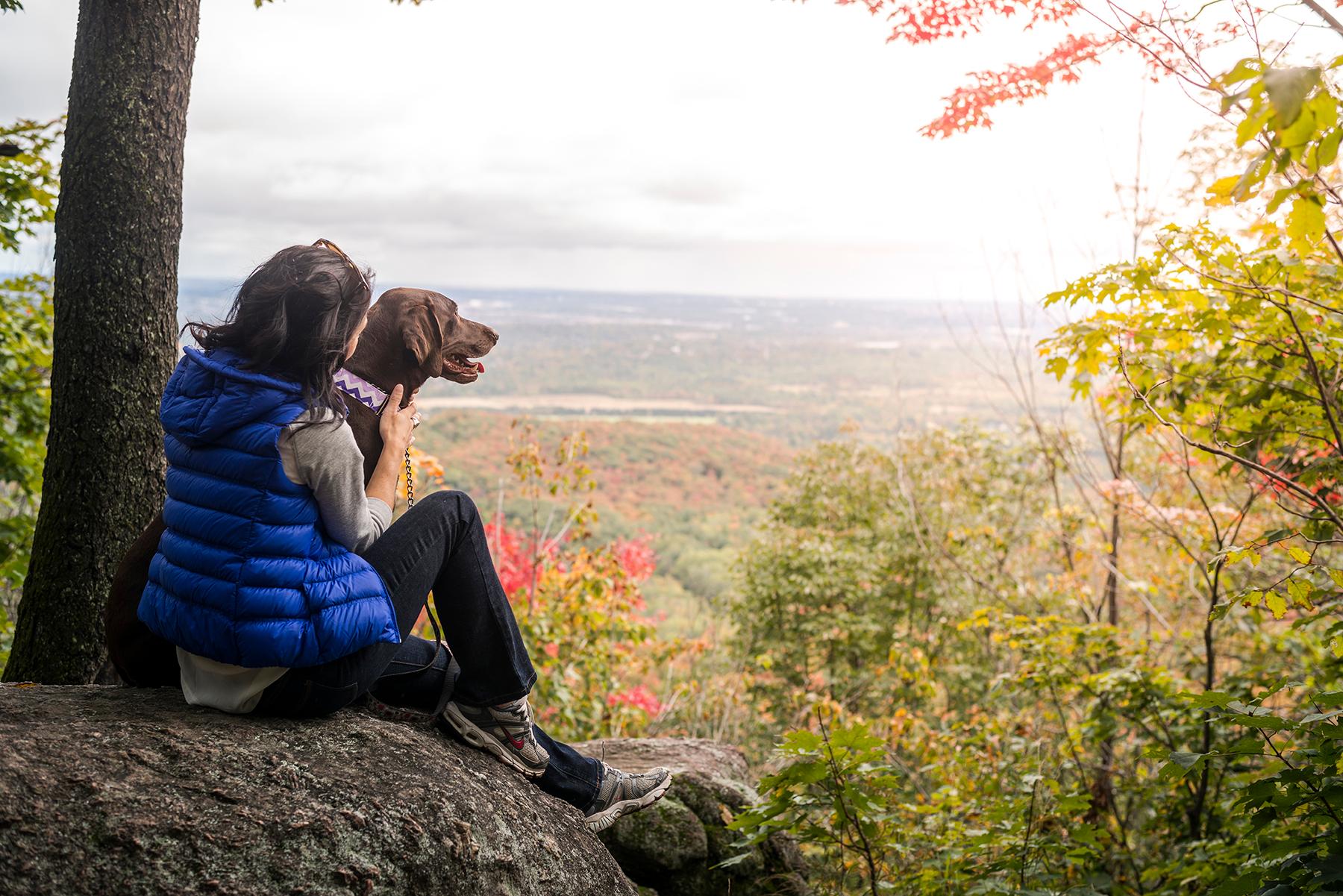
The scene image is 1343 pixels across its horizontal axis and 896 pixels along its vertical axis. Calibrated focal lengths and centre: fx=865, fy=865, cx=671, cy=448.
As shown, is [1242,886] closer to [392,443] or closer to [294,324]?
[392,443]

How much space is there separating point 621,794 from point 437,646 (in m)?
0.80

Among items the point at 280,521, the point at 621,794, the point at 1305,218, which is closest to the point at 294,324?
the point at 280,521

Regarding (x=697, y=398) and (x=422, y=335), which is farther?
(x=697, y=398)

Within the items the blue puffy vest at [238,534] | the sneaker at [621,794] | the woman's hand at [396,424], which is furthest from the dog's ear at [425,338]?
the sneaker at [621,794]

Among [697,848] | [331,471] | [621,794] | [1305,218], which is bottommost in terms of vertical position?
[697,848]

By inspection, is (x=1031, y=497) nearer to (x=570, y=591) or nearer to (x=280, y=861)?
(x=570, y=591)

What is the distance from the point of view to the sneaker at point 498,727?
7.99ft

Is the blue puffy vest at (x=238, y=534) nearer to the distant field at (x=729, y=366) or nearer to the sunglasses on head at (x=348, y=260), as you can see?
the sunglasses on head at (x=348, y=260)

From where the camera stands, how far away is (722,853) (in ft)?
10.5

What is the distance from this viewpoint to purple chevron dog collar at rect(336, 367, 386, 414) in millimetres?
2307

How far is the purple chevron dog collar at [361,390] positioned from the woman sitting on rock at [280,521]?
0.78 ft

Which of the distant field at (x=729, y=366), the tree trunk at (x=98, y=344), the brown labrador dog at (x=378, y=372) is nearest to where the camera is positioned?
the brown labrador dog at (x=378, y=372)

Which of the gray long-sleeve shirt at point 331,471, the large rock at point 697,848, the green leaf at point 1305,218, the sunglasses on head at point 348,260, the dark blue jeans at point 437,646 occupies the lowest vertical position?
the large rock at point 697,848

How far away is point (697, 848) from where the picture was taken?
3141mm
